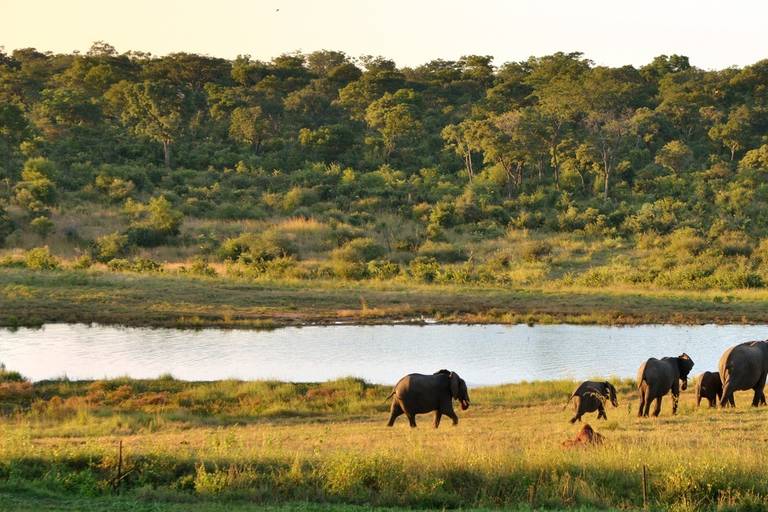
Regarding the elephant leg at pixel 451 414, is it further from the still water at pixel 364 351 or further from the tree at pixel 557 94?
the tree at pixel 557 94

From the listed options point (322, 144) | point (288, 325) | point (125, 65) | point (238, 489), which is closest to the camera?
point (238, 489)

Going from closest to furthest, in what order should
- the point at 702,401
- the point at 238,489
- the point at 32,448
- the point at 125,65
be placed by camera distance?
1. the point at 238,489
2. the point at 32,448
3. the point at 702,401
4. the point at 125,65

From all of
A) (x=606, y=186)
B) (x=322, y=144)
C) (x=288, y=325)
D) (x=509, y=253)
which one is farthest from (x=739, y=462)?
(x=322, y=144)

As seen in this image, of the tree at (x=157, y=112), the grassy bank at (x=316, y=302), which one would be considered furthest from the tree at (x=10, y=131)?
the grassy bank at (x=316, y=302)

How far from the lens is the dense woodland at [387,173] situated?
4334 cm

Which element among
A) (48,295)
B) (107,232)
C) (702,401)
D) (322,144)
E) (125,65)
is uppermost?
(125,65)

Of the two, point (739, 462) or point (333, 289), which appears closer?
point (739, 462)

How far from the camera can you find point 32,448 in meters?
10.5

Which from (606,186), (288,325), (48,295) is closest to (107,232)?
(48,295)

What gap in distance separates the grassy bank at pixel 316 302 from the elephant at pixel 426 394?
15.9 metres

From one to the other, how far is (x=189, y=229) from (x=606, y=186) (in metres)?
27.1

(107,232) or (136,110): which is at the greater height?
(136,110)

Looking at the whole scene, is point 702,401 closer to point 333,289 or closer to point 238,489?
point 238,489

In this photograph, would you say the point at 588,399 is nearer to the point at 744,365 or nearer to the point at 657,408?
the point at 657,408
